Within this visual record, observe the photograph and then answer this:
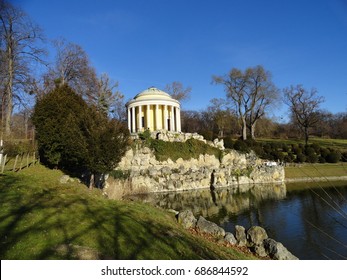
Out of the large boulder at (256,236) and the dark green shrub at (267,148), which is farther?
the dark green shrub at (267,148)

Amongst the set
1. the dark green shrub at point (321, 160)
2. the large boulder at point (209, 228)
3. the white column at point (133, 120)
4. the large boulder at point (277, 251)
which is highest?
the white column at point (133, 120)

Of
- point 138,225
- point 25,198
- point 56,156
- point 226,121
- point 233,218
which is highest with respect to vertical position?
point 226,121

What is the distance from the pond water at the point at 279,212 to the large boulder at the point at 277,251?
0.92 meters

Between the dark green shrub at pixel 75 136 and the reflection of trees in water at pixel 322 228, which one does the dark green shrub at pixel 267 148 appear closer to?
the reflection of trees in water at pixel 322 228

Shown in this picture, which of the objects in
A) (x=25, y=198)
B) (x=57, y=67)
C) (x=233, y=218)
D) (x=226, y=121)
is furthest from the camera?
Result: (x=226, y=121)

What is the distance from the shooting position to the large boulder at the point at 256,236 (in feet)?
32.9

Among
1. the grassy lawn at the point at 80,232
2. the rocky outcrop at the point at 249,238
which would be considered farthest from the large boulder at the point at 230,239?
the grassy lawn at the point at 80,232

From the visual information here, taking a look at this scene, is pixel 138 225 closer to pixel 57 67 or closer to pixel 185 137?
pixel 185 137

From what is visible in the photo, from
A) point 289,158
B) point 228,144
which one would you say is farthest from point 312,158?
point 228,144

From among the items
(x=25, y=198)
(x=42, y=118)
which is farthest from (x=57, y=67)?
(x=25, y=198)

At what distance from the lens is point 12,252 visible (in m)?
5.12

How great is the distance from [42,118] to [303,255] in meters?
16.2

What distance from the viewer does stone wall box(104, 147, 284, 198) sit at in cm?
2581
